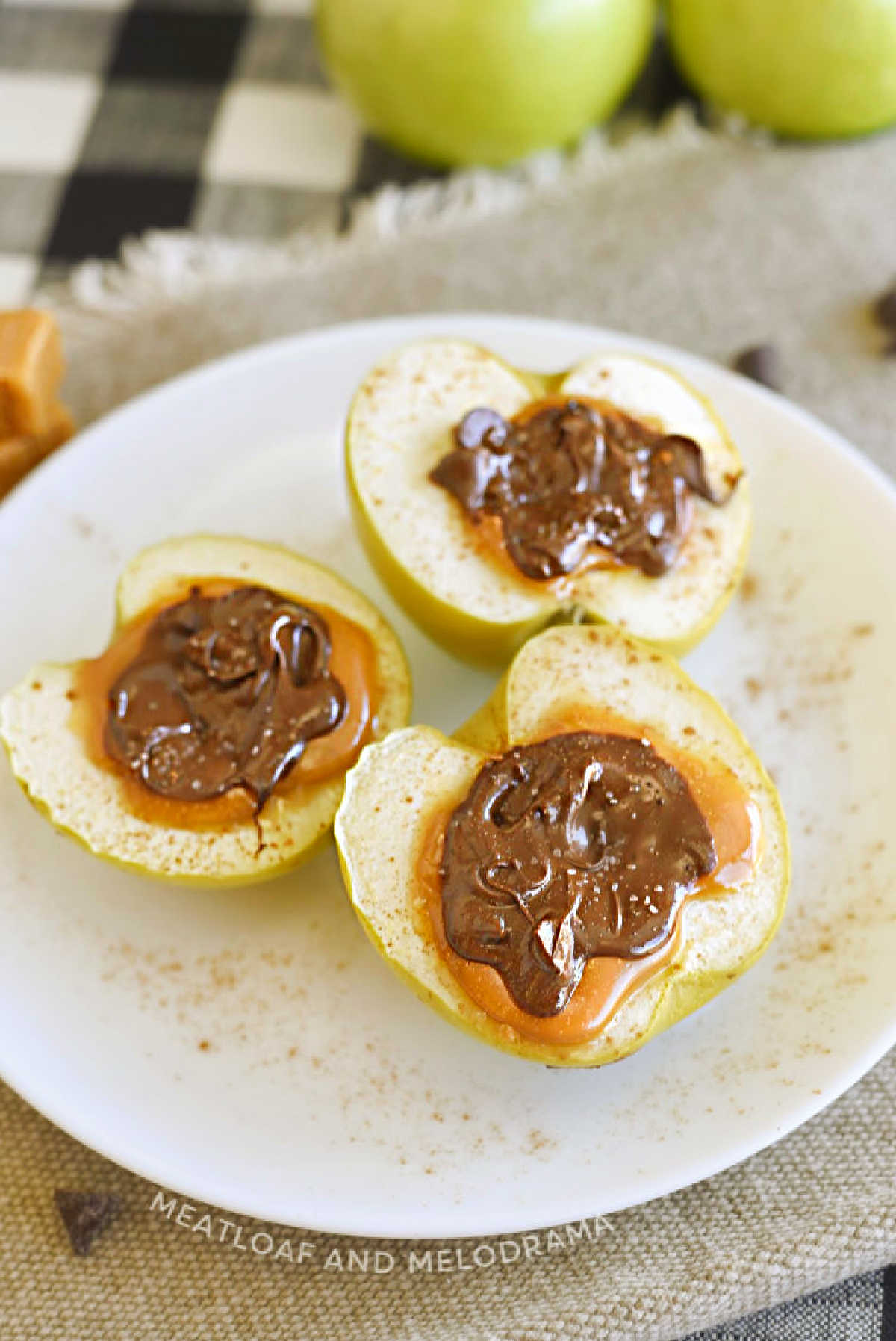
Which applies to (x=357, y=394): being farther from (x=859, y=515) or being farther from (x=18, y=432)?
(x=859, y=515)

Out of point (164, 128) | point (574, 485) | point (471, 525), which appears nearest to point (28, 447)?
point (471, 525)

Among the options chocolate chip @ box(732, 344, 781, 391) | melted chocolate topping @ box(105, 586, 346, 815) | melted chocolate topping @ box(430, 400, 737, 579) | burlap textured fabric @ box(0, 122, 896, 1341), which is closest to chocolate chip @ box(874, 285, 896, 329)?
burlap textured fabric @ box(0, 122, 896, 1341)

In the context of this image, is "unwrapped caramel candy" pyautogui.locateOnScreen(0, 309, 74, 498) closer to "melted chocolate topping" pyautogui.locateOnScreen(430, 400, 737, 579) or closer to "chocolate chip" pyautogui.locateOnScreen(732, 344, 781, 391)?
"melted chocolate topping" pyautogui.locateOnScreen(430, 400, 737, 579)

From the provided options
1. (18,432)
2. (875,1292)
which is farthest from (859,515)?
(18,432)

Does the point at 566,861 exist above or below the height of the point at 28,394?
above

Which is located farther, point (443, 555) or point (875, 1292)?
point (443, 555)

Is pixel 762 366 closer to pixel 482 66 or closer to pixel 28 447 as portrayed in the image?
pixel 482 66

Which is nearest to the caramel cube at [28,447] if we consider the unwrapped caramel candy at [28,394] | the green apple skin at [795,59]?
the unwrapped caramel candy at [28,394]
